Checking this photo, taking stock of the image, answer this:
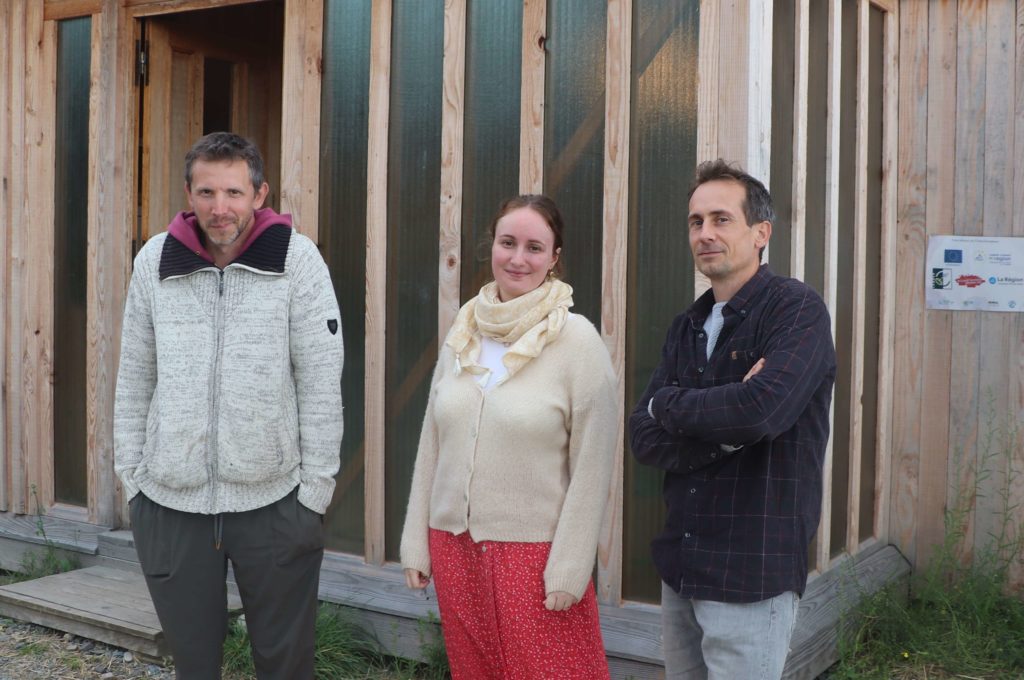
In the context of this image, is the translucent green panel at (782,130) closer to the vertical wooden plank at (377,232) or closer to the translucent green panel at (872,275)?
the translucent green panel at (872,275)

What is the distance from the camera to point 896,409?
4895 mm

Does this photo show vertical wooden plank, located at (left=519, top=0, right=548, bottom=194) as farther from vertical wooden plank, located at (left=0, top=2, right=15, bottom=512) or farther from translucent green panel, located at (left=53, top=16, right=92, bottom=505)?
vertical wooden plank, located at (left=0, top=2, right=15, bottom=512)

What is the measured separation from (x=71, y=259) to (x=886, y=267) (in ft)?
12.6

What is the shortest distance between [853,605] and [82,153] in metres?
4.02

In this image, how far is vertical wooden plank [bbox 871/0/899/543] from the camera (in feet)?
15.7

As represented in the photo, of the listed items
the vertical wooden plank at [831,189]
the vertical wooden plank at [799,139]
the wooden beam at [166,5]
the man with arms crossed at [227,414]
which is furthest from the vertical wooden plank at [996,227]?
the wooden beam at [166,5]

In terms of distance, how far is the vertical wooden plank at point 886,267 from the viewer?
188 inches

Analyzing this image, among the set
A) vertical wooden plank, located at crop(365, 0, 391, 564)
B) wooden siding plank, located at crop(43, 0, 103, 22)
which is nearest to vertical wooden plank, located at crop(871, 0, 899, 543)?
vertical wooden plank, located at crop(365, 0, 391, 564)

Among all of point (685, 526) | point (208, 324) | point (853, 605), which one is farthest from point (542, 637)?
point (853, 605)

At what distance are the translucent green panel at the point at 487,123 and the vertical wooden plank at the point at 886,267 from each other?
1886mm

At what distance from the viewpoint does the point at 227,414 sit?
2.76 metres

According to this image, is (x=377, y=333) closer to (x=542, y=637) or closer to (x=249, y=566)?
(x=249, y=566)

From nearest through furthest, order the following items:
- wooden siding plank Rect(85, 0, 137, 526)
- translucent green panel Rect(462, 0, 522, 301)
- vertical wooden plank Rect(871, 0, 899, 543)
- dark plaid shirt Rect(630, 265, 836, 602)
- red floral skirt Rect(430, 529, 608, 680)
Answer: dark plaid shirt Rect(630, 265, 836, 602)
red floral skirt Rect(430, 529, 608, 680)
translucent green panel Rect(462, 0, 522, 301)
vertical wooden plank Rect(871, 0, 899, 543)
wooden siding plank Rect(85, 0, 137, 526)

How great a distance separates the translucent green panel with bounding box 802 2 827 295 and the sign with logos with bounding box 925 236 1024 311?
0.96 m
